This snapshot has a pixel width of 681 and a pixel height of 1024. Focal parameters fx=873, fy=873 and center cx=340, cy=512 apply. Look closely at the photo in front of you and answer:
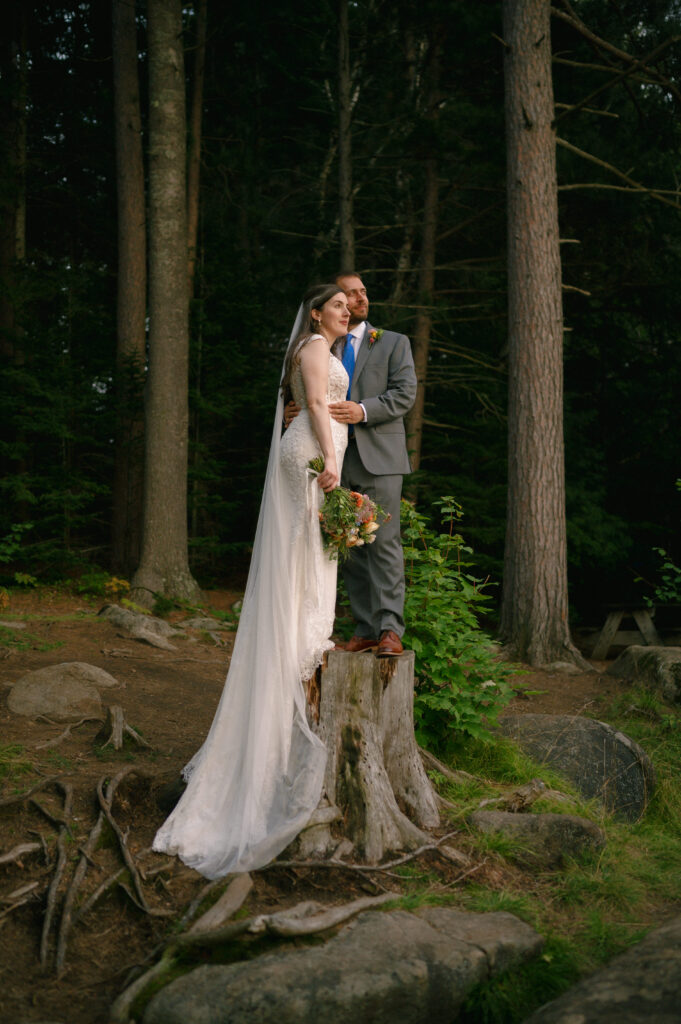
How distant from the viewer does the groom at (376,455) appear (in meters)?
4.57

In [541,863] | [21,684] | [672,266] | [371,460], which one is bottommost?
[541,863]

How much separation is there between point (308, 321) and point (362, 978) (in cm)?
297

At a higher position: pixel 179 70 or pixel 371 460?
pixel 179 70

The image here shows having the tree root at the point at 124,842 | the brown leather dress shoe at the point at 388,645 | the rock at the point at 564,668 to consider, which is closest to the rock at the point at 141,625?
the rock at the point at 564,668

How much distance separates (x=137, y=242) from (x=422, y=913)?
11848 millimetres

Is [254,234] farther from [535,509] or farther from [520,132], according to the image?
[535,509]

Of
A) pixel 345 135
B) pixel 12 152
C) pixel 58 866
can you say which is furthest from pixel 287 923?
pixel 12 152

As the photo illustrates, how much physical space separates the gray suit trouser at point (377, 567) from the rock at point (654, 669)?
4.22 meters

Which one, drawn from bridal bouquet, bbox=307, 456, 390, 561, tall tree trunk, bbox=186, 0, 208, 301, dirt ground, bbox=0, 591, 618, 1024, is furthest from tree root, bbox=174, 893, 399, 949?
tall tree trunk, bbox=186, 0, 208, 301

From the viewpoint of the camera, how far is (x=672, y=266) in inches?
519

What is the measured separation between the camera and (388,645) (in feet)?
14.6

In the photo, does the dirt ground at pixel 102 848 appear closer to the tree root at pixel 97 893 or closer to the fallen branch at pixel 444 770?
the tree root at pixel 97 893

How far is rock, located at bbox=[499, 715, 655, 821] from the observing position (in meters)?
5.66

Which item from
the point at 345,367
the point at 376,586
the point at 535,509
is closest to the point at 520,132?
the point at 535,509
